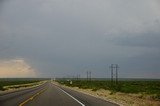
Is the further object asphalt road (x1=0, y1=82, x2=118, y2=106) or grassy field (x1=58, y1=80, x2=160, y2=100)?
grassy field (x1=58, y1=80, x2=160, y2=100)

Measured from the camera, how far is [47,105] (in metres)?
20.7

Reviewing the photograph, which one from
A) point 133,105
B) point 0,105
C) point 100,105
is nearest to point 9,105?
Result: point 0,105

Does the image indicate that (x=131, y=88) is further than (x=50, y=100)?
Yes

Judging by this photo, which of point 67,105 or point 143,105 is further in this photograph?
point 143,105

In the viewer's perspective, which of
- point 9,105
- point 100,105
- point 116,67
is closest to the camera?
point 9,105

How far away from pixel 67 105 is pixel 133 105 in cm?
496

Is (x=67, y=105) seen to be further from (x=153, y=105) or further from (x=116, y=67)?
(x=116, y=67)

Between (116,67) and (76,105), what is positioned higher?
(116,67)

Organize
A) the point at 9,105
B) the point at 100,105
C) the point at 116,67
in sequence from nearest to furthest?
the point at 9,105
the point at 100,105
the point at 116,67

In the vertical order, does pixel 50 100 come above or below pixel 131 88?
below

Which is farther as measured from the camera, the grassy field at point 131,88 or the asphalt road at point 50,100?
the grassy field at point 131,88

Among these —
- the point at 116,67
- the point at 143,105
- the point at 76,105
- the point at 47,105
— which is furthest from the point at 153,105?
the point at 116,67

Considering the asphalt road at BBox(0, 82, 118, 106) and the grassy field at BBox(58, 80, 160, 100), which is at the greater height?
the grassy field at BBox(58, 80, 160, 100)

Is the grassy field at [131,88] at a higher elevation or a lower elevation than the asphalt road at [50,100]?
higher
